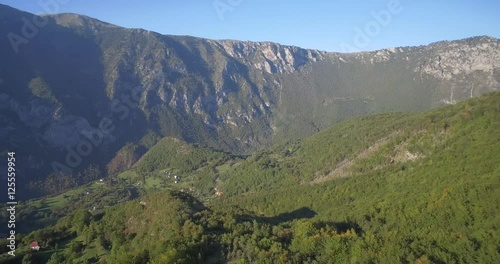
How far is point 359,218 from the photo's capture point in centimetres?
9706

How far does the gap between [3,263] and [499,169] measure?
4449 inches

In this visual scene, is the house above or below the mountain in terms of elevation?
below

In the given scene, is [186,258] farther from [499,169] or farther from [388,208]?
[499,169]

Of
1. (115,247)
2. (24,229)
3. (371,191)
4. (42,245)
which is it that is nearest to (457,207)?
(371,191)

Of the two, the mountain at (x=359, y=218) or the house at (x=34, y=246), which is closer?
the mountain at (x=359, y=218)

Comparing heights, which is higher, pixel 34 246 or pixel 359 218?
pixel 359 218

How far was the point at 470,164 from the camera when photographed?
105 meters

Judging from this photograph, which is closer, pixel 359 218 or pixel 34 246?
pixel 34 246

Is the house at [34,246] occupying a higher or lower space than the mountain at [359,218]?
lower

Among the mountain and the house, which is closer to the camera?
the mountain

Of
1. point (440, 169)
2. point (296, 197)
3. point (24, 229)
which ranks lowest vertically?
point (24, 229)

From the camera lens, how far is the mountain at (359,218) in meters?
59.5

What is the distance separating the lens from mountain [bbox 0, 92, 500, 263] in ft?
195

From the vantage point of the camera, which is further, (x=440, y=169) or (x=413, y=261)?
(x=440, y=169)
